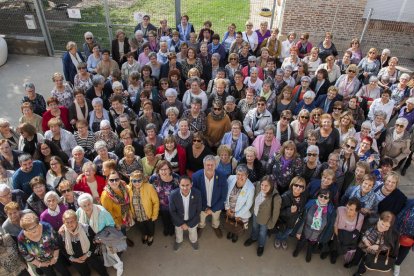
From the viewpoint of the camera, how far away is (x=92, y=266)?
4.82 meters

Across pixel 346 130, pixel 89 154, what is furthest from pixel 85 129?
pixel 346 130

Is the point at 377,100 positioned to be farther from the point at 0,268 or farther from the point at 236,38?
the point at 0,268

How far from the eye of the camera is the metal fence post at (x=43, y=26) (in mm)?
10472

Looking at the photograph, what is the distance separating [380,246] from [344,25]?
821 centimetres

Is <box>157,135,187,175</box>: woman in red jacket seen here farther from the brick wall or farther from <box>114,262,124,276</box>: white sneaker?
the brick wall

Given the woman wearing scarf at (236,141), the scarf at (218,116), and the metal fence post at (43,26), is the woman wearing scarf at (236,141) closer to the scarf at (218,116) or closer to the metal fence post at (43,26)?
the scarf at (218,116)

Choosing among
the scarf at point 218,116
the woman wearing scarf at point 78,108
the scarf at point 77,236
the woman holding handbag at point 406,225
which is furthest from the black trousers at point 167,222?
the woman holding handbag at point 406,225

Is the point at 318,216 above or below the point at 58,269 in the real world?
above

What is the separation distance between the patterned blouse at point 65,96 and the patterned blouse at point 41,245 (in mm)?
3242

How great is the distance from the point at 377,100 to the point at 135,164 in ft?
15.9

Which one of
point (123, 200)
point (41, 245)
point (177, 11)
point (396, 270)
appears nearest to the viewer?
point (41, 245)

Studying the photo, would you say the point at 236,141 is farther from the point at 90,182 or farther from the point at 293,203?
the point at 90,182

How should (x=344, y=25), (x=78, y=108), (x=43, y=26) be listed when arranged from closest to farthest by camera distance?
(x=78, y=108) → (x=344, y=25) → (x=43, y=26)

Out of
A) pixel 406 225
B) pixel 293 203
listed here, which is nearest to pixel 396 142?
pixel 406 225
